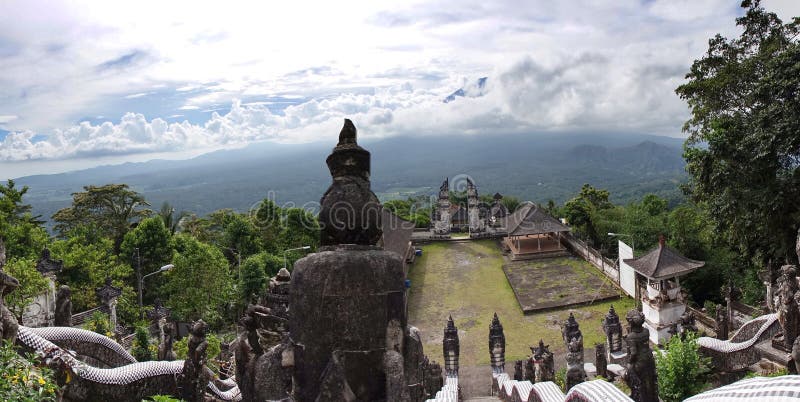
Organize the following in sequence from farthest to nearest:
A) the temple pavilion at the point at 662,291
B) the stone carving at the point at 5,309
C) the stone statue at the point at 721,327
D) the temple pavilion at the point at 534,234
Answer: the temple pavilion at the point at 534,234 → the temple pavilion at the point at 662,291 → the stone statue at the point at 721,327 → the stone carving at the point at 5,309

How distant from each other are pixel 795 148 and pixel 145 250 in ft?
Result: 104

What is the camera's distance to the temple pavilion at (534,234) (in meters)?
33.5

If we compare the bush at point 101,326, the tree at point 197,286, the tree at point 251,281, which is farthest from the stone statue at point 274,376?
the tree at point 251,281

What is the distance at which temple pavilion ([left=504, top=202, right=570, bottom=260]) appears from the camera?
33.5 metres

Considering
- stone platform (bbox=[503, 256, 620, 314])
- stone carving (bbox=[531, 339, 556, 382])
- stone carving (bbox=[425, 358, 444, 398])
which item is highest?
stone carving (bbox=[531, 339, 556, 382])

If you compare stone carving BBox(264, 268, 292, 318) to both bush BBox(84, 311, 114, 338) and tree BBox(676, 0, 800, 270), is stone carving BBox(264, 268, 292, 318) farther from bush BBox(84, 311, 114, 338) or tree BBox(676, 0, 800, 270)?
tree BBox(676, 0, 800, 270)

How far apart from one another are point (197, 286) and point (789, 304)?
2394 centimetres

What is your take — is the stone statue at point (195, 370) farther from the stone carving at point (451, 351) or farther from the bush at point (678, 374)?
the stone carving at point (451, 351)

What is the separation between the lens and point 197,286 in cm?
2395

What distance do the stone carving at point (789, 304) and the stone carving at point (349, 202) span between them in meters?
9.28

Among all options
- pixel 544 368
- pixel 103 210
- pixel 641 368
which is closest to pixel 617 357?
pixel 544 368

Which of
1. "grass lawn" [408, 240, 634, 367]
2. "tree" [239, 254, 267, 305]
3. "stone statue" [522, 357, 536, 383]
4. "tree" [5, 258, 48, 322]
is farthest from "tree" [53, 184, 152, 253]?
"stone statue" [522, 357, 536, 383]

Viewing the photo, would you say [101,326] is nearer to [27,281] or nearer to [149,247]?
[27,281]

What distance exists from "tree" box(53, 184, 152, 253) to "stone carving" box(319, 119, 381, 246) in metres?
34.7
